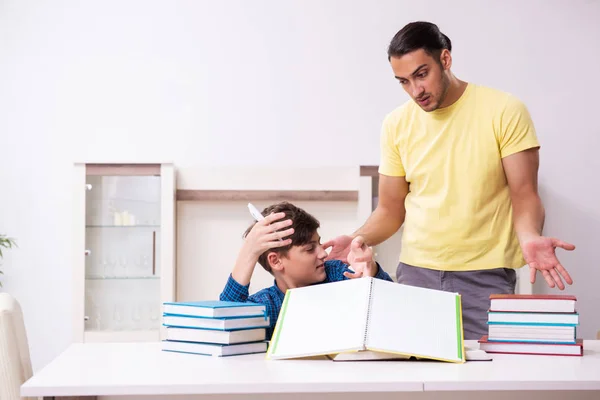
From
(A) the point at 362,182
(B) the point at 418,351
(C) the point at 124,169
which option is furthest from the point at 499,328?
(C) the point at 124,169

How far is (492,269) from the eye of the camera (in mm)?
2127

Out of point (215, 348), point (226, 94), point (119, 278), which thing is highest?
point (226, 94)

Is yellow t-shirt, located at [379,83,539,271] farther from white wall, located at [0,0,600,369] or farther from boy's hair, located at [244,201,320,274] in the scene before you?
white wall, located at [0,0,600,369]

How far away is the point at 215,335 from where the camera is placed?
158cm

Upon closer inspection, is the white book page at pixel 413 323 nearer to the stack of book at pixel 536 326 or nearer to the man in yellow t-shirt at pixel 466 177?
the stack of book at pixel 536 326

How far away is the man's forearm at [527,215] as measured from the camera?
6.64 feet

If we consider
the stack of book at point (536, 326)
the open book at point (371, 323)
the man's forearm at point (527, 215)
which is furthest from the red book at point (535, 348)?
the man's forearm at point (527, 215)

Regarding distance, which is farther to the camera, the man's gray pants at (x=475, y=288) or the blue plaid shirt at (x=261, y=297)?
the man's gray pants at (x=475, y=288)

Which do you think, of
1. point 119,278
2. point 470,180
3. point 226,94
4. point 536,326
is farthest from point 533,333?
point 226,94

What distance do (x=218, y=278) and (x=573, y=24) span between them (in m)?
2.30

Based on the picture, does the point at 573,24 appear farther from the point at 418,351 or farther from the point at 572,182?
the point at 418,351

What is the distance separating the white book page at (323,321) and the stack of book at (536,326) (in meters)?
0.31

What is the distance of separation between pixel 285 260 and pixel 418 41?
0.70 meters

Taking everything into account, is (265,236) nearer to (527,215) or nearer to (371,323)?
(371,323)
